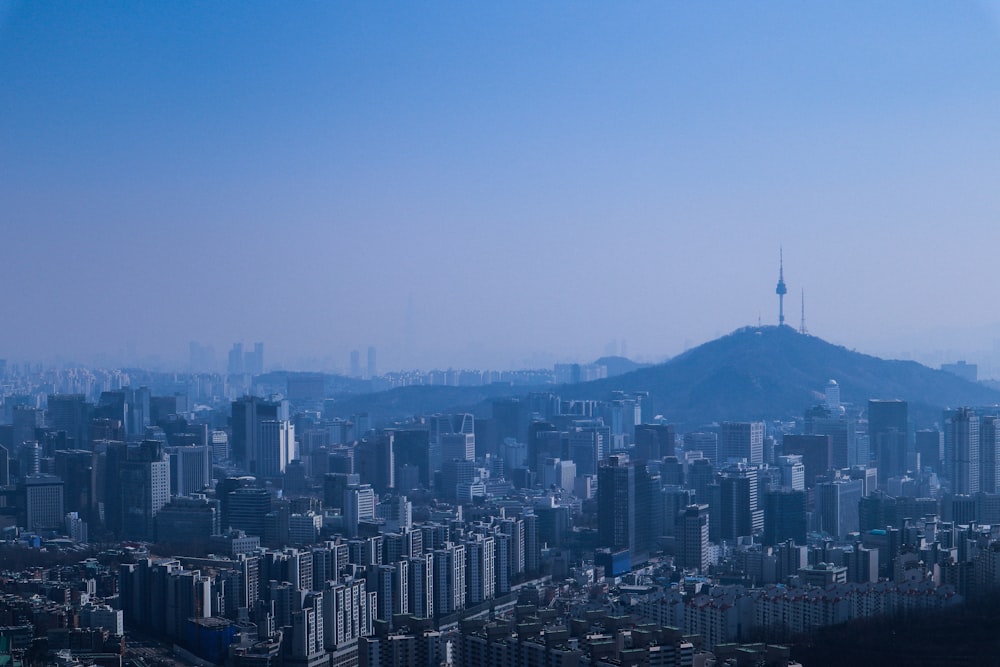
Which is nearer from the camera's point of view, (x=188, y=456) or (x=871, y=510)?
(x=871, y=510)

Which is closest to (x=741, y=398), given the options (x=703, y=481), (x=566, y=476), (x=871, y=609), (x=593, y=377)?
(x=593, y=377)

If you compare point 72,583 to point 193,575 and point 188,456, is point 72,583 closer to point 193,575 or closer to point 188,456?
point 193,575

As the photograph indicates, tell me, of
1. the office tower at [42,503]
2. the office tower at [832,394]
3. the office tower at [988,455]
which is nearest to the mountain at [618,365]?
the office tower at [832,394]

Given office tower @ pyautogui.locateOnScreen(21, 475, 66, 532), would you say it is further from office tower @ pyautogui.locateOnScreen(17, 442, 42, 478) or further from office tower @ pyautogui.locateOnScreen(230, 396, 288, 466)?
office tower @ pyautogui.locateOnScreen(230, 396, 288, 466)

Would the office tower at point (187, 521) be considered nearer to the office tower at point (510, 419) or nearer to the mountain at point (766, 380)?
the office tower at point (510, 419)

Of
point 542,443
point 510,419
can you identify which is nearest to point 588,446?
point 542,443
